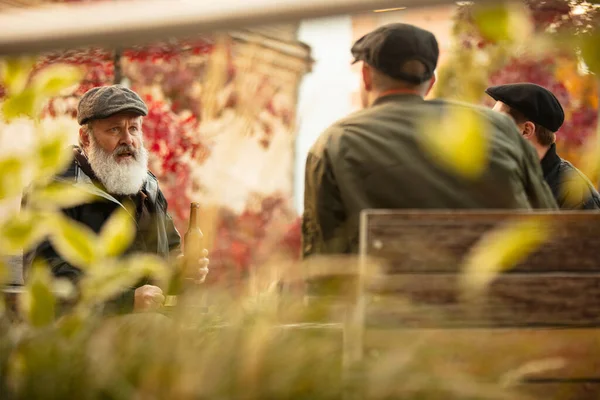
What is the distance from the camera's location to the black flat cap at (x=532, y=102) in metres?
3.90

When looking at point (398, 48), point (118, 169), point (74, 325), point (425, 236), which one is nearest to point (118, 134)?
point (118, 169)

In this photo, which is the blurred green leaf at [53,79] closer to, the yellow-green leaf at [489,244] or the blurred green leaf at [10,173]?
the blurred green leaf at [10,173]

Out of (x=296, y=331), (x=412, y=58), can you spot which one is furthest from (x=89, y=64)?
(x=296, y=331)

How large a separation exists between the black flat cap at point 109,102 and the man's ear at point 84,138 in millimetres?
153

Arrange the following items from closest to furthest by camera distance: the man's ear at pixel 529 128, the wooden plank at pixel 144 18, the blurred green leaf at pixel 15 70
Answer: the wooden plank at pixel 144 18, the blurred green leaf at pixel 15 70, the man's ear at pixel 529 128

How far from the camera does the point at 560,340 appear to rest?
1.83 metres

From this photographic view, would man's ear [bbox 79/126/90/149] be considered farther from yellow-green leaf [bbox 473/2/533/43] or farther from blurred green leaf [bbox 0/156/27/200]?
yellow-green leaf [bbox 473/2/533/43]

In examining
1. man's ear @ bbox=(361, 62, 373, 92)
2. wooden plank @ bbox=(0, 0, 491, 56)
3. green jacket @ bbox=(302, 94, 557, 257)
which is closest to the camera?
wooden plank @ bbox=(0, 0, 491, 56)

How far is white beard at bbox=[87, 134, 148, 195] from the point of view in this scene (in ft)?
13.5

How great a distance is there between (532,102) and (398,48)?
1.33 metres

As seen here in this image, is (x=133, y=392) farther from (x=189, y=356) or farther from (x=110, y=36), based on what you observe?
(x=110, y=36)

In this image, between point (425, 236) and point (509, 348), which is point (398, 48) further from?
point (509, 348)

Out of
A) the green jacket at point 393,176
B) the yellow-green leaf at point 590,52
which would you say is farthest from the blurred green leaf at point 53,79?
the green jacket at point 393,176

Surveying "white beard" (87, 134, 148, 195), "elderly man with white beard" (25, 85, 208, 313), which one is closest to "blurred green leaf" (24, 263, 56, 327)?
"elderly man with white beard" (25, 85, 208, 313)
